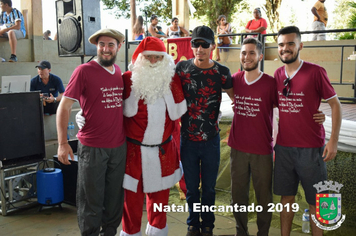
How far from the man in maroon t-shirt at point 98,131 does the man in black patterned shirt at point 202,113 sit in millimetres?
574

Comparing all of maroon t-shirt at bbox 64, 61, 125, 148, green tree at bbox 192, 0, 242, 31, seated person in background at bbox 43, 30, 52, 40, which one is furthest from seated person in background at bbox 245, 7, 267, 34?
maroon t-shirt at bbox 64, 61, 125, 148

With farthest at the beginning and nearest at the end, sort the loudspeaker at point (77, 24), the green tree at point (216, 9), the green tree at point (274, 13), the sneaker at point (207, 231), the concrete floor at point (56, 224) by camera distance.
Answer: the green tree at point (216, 9)
the green tree at point (274, 13)
the loudspeaker at point (77, 24)
the concrete floor at point (56, 224)
the sneaker at point (207, 231)

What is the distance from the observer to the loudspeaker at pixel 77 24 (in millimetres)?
4477

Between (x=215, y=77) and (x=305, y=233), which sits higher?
(x=215, y=77)

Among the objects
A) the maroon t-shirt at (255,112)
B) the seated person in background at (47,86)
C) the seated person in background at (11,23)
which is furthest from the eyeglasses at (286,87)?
the seated person in background at (11,23)

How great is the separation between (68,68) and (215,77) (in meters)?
5.01

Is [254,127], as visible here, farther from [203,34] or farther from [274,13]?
[274,13]

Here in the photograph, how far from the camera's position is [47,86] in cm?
549

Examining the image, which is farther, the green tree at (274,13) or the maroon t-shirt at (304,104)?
the green tree at (274,13)

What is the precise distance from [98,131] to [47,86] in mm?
3191

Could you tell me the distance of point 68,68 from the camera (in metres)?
7.18

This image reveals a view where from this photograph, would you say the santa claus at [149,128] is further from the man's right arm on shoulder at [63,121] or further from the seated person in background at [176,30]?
the seated person in background at [176,30]

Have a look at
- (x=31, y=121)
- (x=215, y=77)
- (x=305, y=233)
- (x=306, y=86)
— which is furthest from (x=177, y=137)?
(x=31, y=121)

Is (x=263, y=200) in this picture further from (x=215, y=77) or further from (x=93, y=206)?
(x=93, y=206)
